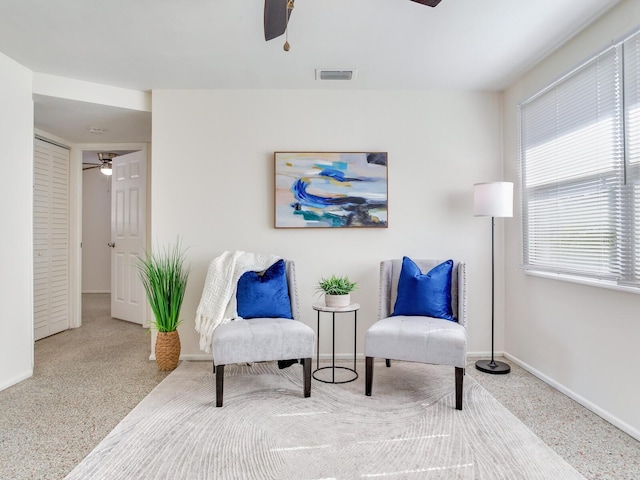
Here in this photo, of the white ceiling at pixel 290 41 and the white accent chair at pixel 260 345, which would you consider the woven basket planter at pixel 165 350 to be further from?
the white ceiling at pixel 290 41

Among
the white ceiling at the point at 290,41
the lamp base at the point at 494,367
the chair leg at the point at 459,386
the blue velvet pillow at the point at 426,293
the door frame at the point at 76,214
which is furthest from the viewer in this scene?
the door frame at the point at 76,214

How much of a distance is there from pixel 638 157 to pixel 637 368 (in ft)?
3.65

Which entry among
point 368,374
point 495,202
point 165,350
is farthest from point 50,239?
point 495,202

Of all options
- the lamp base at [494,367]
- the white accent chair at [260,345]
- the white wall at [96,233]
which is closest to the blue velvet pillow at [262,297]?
the white accent chair at [260,345]

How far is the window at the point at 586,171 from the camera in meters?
2.17

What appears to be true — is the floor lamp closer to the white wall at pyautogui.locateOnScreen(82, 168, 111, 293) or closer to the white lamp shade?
the white lamp shade

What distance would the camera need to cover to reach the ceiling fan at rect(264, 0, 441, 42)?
5.10 feet

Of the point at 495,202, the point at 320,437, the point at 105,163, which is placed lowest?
the point at 320,437

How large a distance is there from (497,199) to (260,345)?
2.07 metres

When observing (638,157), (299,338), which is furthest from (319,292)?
(638,157)

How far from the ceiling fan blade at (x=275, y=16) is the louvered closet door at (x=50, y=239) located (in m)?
3.65

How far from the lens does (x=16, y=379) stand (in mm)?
2941

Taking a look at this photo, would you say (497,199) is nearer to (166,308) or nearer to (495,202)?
(495,202)

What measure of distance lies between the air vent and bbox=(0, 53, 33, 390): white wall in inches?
89.2
